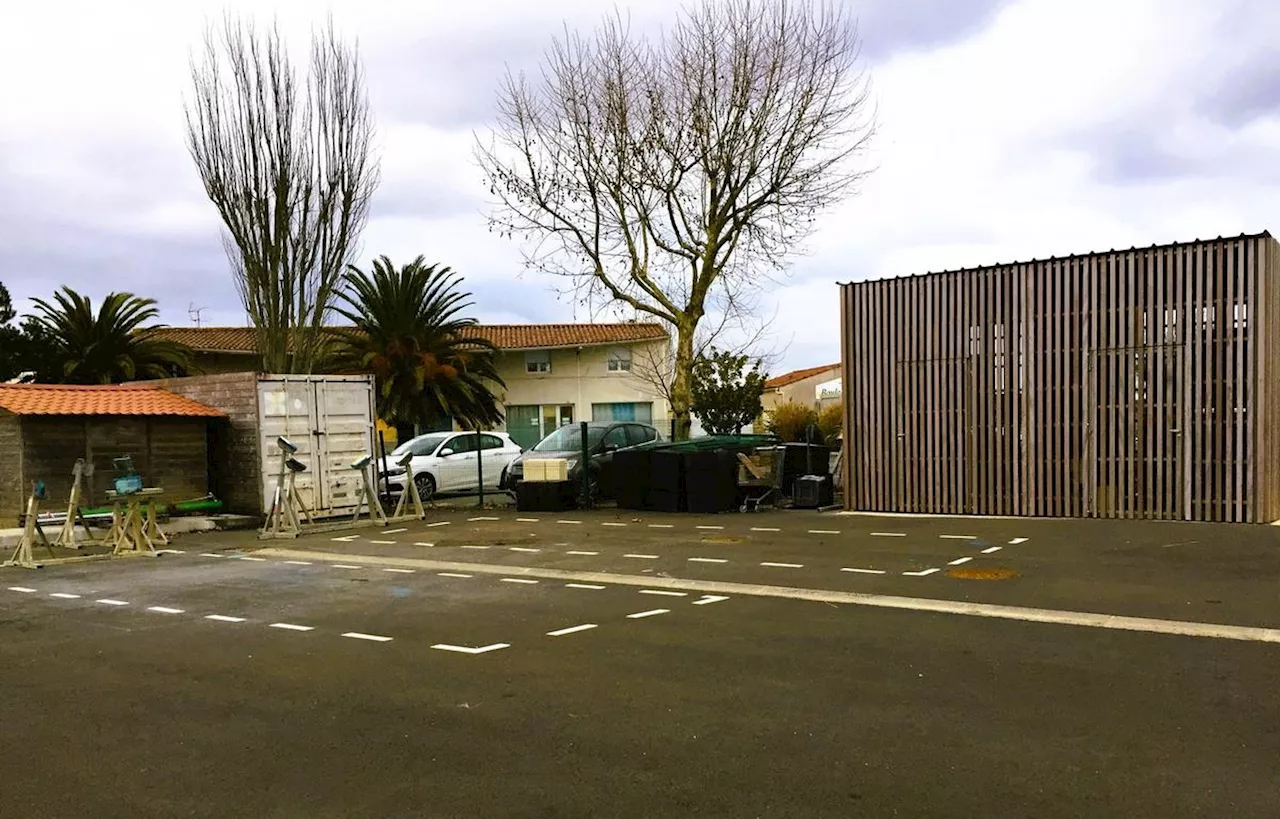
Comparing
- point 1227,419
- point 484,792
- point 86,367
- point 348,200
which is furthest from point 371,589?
point 86,367

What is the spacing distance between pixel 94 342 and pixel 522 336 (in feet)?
50.9

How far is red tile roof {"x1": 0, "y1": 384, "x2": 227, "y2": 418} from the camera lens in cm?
1596

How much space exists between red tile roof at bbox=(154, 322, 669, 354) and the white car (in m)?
13.2

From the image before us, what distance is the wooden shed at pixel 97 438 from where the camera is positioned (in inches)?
629

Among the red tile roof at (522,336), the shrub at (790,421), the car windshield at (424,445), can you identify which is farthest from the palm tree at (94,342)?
the shrub at (790,421)

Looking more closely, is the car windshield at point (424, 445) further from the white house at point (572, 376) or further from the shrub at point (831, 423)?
the white house at point (572, 376)

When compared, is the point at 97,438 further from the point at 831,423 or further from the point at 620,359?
A: the point at 620,359

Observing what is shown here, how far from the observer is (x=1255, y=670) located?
604cm

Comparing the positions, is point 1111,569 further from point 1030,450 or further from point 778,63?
point 778,63

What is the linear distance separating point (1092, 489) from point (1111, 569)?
5.17 m

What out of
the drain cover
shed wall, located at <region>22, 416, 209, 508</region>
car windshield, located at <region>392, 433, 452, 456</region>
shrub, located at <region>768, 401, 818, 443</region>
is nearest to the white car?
car windshield, located at <region>392, 433, 452, 456</region>

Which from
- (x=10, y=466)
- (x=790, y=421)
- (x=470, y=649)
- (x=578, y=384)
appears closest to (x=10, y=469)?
(x=10, y=466)

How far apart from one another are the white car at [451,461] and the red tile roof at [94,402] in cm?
463

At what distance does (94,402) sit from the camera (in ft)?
55.1
